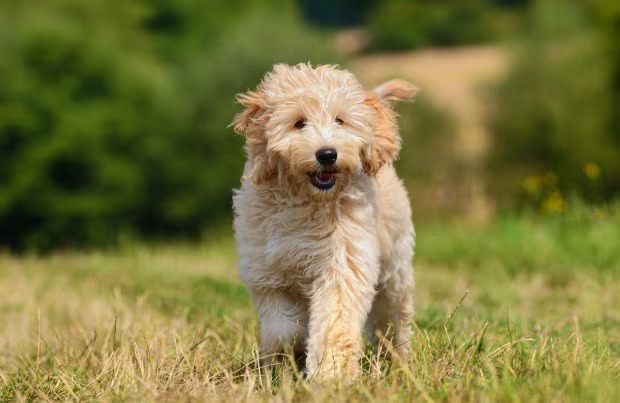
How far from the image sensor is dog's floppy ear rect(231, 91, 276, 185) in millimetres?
4637

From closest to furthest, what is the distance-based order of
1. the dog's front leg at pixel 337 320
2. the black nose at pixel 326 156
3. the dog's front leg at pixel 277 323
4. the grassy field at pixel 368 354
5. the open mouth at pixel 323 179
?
the grassy field at pixel 368 354 → the dog's front leg at pixel 337 320 → the black nose at pixel 326 156 → the open mouth at pixel 323 179 → the dog's front leg at pixel 277 323

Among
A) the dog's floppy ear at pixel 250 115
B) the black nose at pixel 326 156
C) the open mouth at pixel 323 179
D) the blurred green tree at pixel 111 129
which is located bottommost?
the blurred green tree at pixel 111 129

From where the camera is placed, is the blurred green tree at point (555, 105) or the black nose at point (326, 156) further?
the blurred green tree at point (555, 105)

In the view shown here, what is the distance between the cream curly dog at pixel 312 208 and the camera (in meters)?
4.40

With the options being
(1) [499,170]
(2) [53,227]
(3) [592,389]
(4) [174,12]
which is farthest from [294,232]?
(4) [174,12]

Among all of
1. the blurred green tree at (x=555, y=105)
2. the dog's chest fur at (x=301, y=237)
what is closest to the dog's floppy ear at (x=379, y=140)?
the dog's chest fur at (x=301, y=237)

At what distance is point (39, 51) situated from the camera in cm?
2706

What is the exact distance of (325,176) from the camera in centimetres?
449

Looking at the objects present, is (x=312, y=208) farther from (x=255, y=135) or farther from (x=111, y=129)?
(x=111, y=129)

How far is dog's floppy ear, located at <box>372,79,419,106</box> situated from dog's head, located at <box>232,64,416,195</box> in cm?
45

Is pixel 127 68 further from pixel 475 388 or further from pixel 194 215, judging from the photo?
pixel 475 388

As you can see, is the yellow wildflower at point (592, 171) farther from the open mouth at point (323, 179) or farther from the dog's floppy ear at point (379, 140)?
the open mouth at point (323, 179)

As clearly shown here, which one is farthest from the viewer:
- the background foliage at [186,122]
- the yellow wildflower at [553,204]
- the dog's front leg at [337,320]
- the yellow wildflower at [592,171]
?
the background foliage at [186,122]

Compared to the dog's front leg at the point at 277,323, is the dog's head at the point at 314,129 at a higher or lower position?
higher
